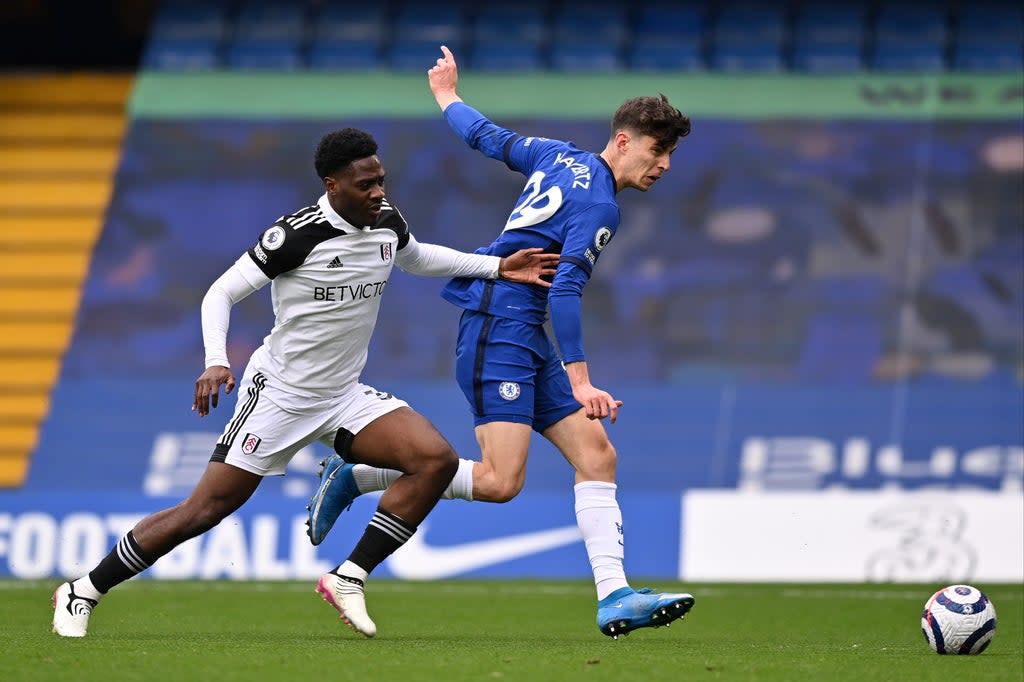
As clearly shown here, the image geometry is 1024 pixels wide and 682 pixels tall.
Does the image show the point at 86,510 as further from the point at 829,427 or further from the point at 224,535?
the point at 829,427

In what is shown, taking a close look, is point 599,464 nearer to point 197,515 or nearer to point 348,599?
point 348,599

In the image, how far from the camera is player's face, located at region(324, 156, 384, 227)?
639cm

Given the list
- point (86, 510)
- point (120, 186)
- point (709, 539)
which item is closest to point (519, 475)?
point (709, 539)

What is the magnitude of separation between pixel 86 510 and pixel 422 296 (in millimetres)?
5020

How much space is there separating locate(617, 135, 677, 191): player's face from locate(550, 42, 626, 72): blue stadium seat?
428 inches

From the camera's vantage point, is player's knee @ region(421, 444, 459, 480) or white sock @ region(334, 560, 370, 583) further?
player's knee @ region(421, 444, 459, 480)

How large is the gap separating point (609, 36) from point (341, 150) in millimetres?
11889

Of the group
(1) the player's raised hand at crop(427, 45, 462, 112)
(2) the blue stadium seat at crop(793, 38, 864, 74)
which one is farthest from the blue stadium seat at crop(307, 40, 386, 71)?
(1) the player's raised hand at crop(427, 45, 462, 112)

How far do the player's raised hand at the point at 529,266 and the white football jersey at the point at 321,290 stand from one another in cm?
48

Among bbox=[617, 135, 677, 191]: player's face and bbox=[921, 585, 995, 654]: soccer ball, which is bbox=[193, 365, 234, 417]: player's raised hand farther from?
bbox=[921, 585, 995, 654]: soccer ball

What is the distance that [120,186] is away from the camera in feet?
57.6

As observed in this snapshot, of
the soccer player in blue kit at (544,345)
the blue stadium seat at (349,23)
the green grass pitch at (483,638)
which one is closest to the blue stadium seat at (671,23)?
the blue stadium seat at (349,23)

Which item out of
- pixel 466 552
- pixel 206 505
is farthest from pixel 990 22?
pixel 206 505

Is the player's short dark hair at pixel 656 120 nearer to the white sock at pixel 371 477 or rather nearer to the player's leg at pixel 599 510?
the player's leg at pixel 599 510
